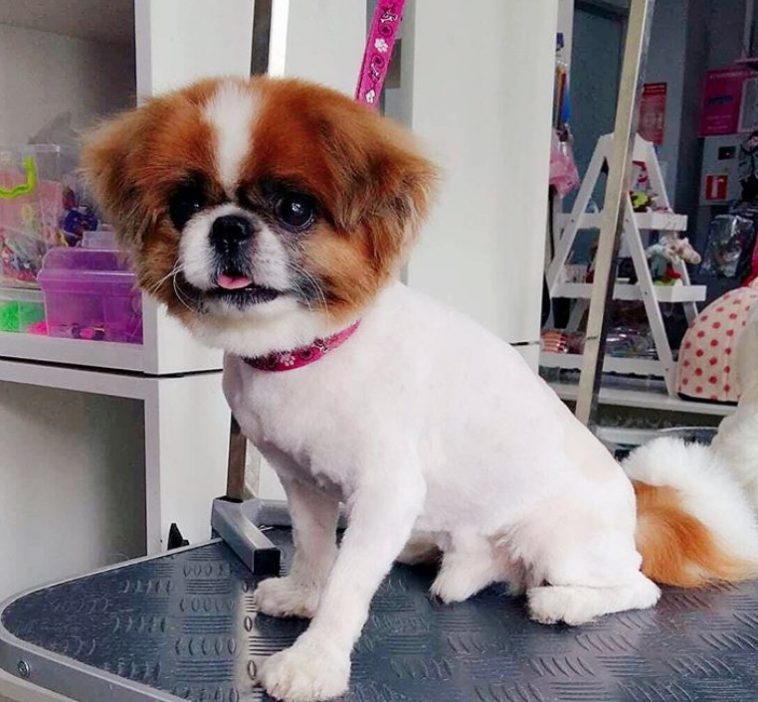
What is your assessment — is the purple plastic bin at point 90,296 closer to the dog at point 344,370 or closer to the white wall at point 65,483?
the white wall at point 65,483

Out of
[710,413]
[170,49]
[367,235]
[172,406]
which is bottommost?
[710,413]

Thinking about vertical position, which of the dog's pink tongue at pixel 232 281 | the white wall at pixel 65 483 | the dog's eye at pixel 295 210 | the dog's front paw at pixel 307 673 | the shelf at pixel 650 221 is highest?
the dog's eye at pixel 295 210

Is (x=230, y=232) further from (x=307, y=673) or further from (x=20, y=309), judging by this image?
(x=20, y=309)

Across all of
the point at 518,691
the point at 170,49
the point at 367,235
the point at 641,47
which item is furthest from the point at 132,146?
the point at 641,47

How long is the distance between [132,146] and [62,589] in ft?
1.46

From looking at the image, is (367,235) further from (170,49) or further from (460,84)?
(460,84)

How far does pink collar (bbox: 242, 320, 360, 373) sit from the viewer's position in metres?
0.68

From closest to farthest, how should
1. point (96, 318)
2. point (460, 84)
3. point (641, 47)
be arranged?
1. point (96, 318)
2. point (641, 47)
3. point (460, 84)

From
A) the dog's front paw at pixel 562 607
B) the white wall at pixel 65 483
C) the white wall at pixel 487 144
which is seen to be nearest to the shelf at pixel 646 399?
the white wall at pixel 487 144

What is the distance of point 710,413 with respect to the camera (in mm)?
1750

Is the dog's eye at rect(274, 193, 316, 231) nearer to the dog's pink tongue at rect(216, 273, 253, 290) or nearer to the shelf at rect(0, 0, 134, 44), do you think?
the dog's pink tongue at rect(216, 273, 253, 290)

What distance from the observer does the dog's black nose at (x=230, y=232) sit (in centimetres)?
61

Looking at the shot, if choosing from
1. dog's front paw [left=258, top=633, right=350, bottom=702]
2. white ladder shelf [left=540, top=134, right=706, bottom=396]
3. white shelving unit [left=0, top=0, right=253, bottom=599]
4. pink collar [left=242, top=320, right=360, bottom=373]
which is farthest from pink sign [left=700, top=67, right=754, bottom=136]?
dog's front paw [left=258, top=633, right=350, bottom=702]

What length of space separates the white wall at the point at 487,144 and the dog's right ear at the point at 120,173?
2.11 feet
